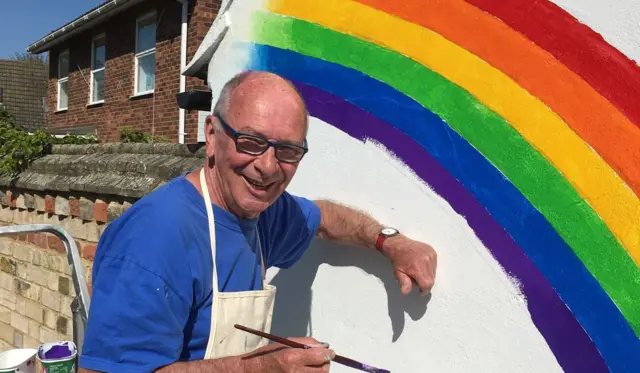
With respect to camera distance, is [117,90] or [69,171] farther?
[117,90]

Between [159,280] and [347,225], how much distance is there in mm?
844

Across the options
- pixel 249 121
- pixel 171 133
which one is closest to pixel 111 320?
pixel 249 121

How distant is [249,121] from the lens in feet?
5.36

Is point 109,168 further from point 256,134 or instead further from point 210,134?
point 256,134

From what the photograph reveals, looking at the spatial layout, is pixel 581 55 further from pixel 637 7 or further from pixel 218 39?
pixel 218 39

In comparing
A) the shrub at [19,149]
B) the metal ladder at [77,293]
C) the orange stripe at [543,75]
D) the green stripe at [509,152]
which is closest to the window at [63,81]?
the shrub at [19,149]

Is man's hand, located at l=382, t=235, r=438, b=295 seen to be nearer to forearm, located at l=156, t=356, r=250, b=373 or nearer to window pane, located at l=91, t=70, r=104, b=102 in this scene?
forearm, located at l=156, t=356, r=250, b=373

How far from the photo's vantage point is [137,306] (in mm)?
1490

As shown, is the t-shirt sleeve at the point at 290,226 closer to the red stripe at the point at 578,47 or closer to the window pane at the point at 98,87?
the red stripe at the point at 578,47

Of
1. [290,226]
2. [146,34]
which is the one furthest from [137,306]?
[146,34]

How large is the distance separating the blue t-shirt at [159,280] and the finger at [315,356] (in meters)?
0.35

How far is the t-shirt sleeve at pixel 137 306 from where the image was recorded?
1.49 meters

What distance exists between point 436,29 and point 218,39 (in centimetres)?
135

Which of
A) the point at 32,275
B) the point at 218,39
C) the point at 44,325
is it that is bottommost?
the point at 44,325
